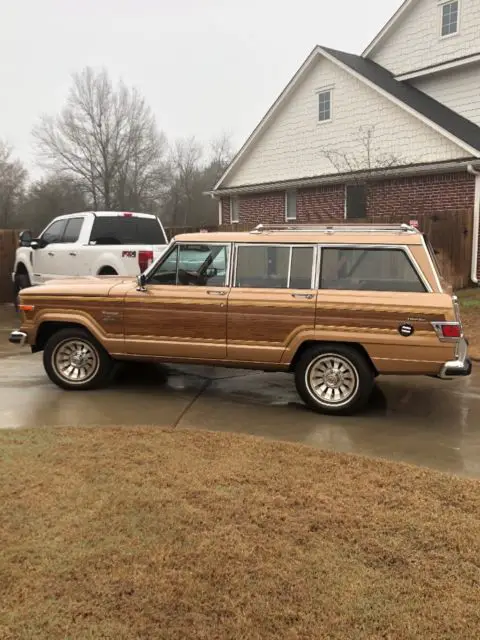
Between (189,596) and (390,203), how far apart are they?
15.7 meters

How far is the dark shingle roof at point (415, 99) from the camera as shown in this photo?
623 inches

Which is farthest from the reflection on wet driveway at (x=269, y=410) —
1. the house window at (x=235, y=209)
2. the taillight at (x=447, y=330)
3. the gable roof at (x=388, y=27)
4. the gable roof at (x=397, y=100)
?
the house window at (x=235, y=209)

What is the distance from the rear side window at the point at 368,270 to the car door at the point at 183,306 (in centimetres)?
105

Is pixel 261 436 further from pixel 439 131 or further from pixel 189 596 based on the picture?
pixel 439 131

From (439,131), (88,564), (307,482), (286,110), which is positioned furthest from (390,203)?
(88,564)

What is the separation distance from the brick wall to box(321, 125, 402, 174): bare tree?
587 mm

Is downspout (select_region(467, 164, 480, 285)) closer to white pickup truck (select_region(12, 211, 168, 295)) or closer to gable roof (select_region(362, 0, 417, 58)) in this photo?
gable roof (select_region(362, 0, 417, 58))

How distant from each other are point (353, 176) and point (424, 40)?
4.99 m

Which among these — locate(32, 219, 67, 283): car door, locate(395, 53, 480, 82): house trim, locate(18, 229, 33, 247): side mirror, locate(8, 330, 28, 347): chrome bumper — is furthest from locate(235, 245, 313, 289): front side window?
locate(395, 53, 480, 82): house trim

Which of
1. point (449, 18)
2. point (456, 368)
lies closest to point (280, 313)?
point (456, 368)

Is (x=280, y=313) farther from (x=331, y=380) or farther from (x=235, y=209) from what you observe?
(x=235, y=209)

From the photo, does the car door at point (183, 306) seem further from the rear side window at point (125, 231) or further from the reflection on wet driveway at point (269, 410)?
the rear side window at point (125, 231)

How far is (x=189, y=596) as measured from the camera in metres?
2.72

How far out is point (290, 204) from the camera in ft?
66.6
